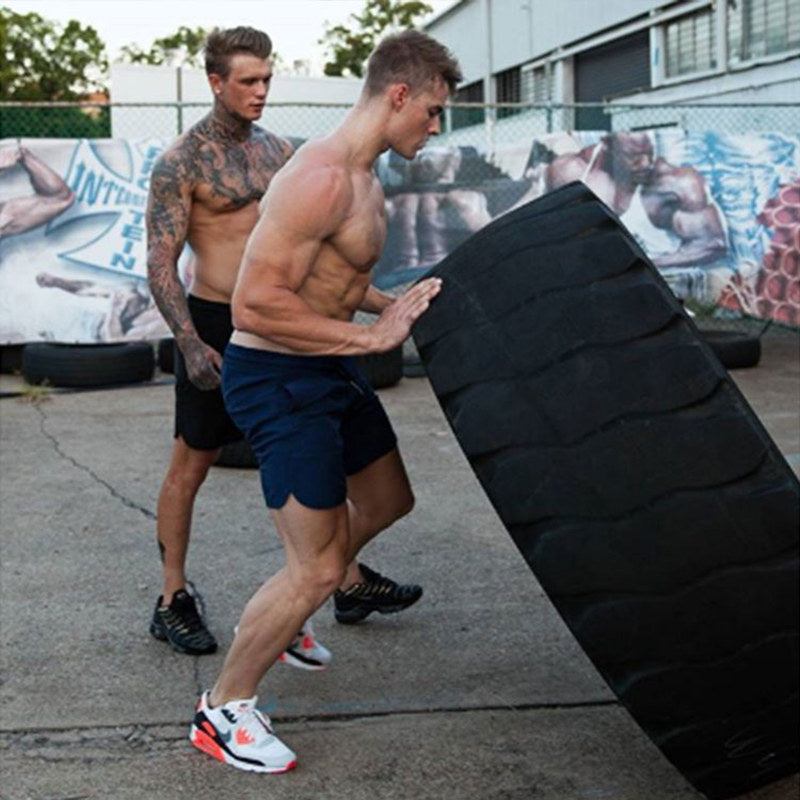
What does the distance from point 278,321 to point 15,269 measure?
7502 mm

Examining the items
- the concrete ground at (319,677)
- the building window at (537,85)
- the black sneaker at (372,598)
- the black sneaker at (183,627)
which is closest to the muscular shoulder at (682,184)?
the concrete ground at (319,677)

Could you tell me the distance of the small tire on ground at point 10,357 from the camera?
10.7m

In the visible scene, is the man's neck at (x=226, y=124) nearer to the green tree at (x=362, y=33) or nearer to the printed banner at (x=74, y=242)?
the printed banner at (x=74, y=242)

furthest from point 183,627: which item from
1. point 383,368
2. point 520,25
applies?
point 520,25

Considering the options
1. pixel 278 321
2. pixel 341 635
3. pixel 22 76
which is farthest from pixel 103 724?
pixel 22 76

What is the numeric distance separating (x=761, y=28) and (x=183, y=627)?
14468 millimetres

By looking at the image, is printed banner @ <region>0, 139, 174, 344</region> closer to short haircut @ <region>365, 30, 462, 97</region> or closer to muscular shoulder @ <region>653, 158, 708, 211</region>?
muscular shoulder @ <region>653, 158, 708, 211</region>

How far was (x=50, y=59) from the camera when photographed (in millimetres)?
70250

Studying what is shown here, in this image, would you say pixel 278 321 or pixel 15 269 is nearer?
pixel 278 321

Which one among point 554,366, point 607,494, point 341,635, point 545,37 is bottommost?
point 341,635

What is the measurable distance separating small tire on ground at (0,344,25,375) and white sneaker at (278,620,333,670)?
701 cm

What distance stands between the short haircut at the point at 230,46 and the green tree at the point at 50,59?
211ft

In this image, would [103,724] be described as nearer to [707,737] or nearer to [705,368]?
[707,737]

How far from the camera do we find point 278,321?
137 inches
